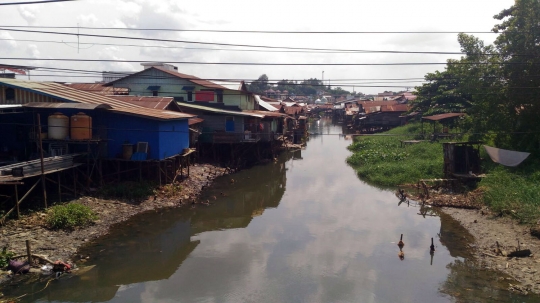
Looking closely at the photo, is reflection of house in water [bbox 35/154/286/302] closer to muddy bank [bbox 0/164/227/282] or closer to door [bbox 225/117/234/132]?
muddy bank [bbox 0/164/227/282]

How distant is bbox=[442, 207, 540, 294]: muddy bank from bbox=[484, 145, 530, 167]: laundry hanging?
10.5ft

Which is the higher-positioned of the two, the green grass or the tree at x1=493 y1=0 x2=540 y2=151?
the tree at x1=493 y1=0 x2=540 y2=151

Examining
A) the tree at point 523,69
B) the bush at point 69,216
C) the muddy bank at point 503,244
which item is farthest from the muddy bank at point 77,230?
the tree at point 523,69

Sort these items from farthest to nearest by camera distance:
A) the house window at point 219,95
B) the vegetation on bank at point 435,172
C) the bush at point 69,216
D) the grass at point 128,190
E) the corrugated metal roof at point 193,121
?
the house window at point 219,95 → the corrugated metal roof at point 193,121 → the grass at point 128,190 → the vegetation on bank at point 435,172 → the bush at point 69,216

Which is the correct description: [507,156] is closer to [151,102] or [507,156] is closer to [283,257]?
[283,257]

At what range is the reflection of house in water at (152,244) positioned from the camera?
36.3ft

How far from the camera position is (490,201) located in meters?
16.8

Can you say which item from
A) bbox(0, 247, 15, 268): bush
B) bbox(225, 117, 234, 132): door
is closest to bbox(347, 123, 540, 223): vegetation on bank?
bbox(225, 117, 234, 132): door

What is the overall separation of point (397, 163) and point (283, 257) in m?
15.4

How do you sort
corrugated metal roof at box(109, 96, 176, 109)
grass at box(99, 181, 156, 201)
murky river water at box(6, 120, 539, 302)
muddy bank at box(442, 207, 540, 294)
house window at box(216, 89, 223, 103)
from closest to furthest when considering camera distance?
1. murky river water at box(6, 120, 539, 302)
2. muddy bank at box(442, 207, 540, 294)
3. grass at box(99, 181, 156, 201)
4. corrugated metal roof at box(109, 96, 176, 109)
5. house window at box(216, 89, 223, 103)

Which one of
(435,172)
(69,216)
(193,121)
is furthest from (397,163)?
(69,216)

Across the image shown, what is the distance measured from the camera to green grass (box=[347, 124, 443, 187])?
77.0ft

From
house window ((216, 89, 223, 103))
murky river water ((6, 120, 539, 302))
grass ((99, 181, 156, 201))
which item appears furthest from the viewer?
house window ((216, 89, 223, 103))

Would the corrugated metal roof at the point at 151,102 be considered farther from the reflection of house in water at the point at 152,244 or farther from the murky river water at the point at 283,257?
the murky river water at the point at 283,257
